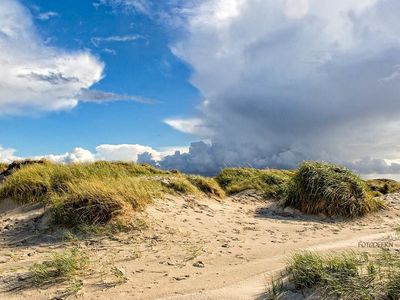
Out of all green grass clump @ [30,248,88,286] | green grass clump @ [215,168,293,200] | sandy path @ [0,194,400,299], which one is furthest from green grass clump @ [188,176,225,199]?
green grass clump @ [30,248,88,286]

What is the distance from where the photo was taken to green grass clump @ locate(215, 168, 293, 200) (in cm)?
1552

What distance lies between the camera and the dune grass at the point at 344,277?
4.62 meters

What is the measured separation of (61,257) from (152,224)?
2.93 meters

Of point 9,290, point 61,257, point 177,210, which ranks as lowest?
point 9,290

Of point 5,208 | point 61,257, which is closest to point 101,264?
point 61,257

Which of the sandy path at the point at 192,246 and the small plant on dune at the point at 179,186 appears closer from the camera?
the sandy path at the point at 192,246

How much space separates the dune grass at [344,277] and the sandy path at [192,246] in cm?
53

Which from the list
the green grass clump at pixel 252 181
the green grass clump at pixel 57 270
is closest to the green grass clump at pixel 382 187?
the green grass clump at pixel 252 181

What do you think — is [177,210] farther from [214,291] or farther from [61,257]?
[214,291]

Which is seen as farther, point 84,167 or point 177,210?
point 84,167

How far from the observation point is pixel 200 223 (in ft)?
34.3

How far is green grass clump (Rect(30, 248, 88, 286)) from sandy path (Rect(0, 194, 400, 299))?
0.19 meters

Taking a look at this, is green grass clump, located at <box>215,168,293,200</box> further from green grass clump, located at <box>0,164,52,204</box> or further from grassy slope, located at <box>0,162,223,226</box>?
green grass clump, located at <box>0,164,52,204</box>

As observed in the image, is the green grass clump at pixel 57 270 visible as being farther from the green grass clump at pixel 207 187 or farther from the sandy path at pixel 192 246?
the green grass clump at pixel 207 187
